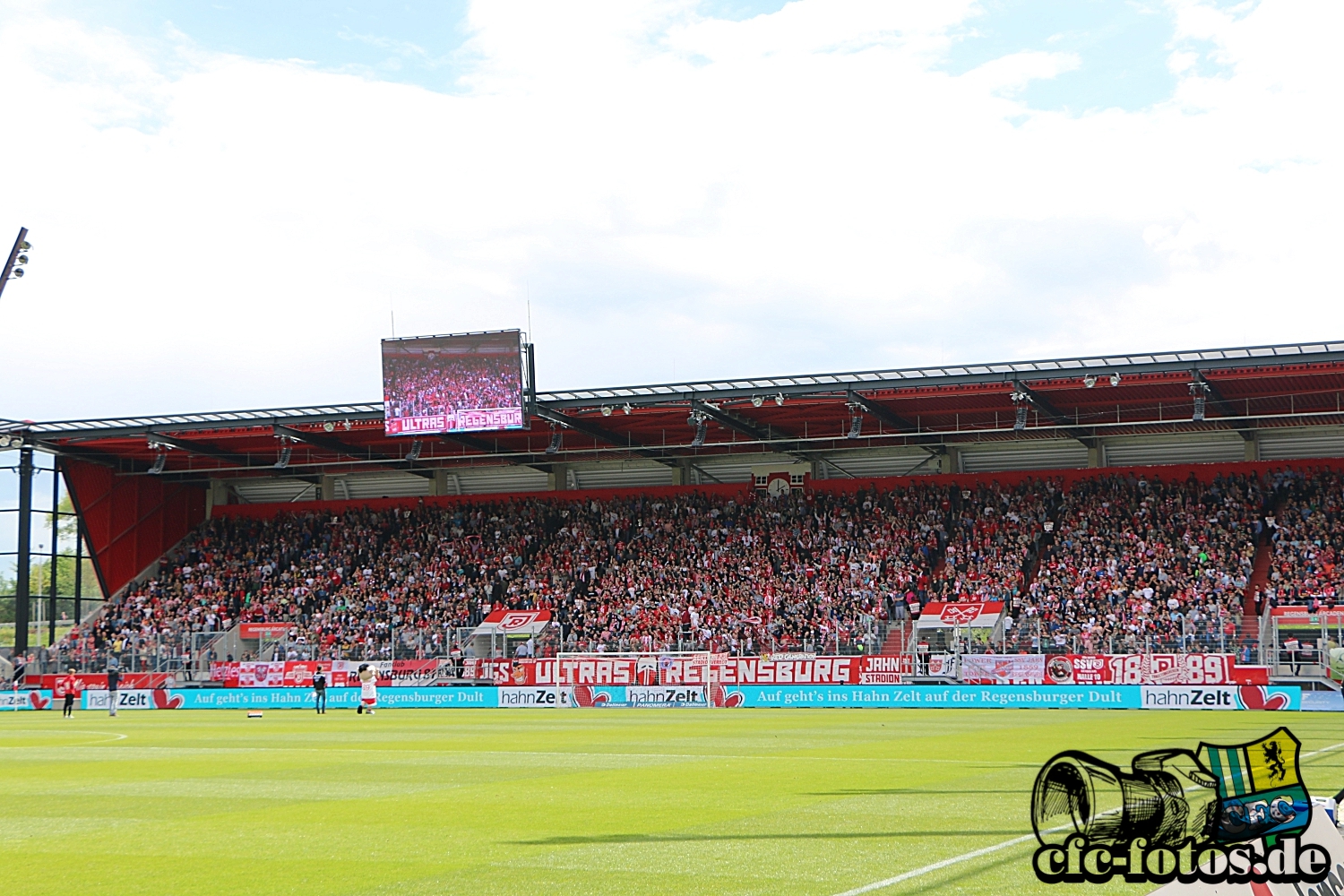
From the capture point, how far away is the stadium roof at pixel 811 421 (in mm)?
44500

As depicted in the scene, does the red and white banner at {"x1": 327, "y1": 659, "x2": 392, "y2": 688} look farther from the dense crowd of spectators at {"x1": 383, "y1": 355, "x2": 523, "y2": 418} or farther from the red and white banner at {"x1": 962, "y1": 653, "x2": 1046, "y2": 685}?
the red and white banner at {"x1": 962, "y1": 653, "x2": 1046, "y2": 685}

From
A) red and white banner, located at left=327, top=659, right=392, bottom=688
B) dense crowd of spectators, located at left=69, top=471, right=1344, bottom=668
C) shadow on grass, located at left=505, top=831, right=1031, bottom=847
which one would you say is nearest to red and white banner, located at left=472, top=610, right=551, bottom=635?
dense crowd of spectators, located at left=69, top=471, right=1344, bottom=668

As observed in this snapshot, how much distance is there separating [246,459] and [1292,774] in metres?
59.7

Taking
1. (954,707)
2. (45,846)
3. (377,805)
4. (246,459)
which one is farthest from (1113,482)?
(45,846)

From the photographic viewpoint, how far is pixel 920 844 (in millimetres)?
10484

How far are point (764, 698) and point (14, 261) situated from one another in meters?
23.2

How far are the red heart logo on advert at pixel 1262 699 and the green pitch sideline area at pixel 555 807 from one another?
6763 millimetres

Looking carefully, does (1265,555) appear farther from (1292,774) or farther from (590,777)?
(1292,774)

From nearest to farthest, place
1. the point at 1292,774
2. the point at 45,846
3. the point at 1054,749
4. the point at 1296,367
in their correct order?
the point at 1292,774 → the point at 45,846 → the point at 1054,749 → the point at 1296,367

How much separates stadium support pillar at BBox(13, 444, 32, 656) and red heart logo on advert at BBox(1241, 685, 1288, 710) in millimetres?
45184

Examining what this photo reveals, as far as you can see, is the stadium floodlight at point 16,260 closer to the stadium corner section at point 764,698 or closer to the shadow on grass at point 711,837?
the stadium corner section at point 764,698

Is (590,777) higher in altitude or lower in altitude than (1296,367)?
lower

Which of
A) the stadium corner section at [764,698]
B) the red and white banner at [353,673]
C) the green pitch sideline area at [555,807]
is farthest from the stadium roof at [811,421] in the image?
the green pitch sideline area at [555,807]

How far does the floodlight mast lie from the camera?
32.9 metres
